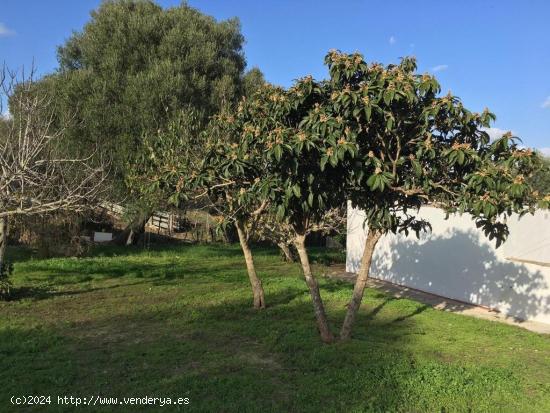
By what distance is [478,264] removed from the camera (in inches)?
441

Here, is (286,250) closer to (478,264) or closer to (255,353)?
(478,264)

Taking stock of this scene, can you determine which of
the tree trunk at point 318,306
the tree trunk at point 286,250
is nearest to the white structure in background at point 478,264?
the tree trunk at point 286,250

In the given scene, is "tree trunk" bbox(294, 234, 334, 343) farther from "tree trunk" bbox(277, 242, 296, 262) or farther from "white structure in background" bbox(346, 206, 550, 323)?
"white structure in background" bbox(346, 206, 550, 323)

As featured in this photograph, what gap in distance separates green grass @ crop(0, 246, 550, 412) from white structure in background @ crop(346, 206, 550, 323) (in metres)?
1.38

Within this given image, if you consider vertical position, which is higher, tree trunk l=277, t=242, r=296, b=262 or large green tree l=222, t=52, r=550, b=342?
large green tree l=222, t=52, r=550, b=342

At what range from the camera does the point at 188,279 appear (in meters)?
12.8

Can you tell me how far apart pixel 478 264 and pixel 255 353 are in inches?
267

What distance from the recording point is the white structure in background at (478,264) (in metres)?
9.89

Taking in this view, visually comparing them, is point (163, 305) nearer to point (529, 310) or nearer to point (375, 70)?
point (375, 70)

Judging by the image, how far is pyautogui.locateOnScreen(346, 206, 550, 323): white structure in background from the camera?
32.4 feet

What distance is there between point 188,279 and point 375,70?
28.0ft

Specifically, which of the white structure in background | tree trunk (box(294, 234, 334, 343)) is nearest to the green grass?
tree trunk (box(294, 234, 334, 343))

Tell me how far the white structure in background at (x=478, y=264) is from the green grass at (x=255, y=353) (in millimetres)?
1380

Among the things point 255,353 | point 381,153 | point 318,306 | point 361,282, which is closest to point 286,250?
point 318,306
